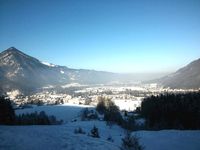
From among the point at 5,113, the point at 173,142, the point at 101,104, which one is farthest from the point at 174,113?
the point at 101,104

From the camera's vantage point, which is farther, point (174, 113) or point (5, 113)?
point (174, 113)

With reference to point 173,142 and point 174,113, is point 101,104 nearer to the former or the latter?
point 174,113

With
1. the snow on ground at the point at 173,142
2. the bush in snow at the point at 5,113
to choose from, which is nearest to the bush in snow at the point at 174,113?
the snow on ground at the point at 173,142

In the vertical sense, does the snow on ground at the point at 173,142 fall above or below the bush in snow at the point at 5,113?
below

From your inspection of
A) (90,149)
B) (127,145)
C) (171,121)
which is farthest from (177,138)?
(171,121)

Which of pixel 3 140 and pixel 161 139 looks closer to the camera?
pixel 3 140

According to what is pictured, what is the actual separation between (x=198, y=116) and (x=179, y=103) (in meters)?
8.94

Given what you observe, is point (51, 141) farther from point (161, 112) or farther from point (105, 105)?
point (105, 105)

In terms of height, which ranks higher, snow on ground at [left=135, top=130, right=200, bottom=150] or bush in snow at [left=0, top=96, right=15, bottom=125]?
bush in snow at [left=0, top=96, right=15, bottom=125]

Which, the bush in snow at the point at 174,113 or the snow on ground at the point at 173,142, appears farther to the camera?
the bush in snow at the point at 174,113

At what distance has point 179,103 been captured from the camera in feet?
281

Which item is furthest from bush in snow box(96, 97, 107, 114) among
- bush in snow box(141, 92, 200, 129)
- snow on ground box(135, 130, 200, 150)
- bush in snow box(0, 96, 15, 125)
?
snow on ground box(135, 130, 200, 150)

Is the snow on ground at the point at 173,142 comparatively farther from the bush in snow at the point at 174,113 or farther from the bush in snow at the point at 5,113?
the bush in snow at the point at 5,113

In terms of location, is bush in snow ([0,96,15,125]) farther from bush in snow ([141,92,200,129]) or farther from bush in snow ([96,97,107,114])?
bush in snow ([96,97,107,114])
